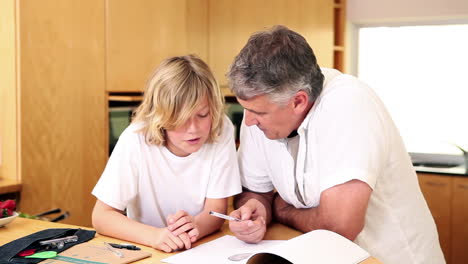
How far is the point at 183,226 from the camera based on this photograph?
1.59 metres

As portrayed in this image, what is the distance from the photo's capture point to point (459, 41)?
14.5ft

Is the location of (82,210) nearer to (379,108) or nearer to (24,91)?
(24,91)

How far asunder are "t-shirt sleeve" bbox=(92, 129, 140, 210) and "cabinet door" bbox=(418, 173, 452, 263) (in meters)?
2.57

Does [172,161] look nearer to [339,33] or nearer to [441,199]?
[441,199]

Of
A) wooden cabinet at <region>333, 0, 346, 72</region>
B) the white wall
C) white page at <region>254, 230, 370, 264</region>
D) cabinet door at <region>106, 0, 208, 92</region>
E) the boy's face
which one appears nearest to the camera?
white page at <region>254, 230, 370, 264</region>

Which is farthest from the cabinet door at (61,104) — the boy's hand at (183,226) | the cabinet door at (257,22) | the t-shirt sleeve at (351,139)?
the t-shirt sleeve at (351,139)

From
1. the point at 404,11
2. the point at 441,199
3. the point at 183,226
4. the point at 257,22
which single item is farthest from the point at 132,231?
the point at 404,11

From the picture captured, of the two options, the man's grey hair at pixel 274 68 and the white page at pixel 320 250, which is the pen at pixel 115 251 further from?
the man's grey hair at pixel 274 68

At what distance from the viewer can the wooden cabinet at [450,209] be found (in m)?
3.83

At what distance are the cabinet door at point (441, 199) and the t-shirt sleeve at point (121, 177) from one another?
2574 millimetres

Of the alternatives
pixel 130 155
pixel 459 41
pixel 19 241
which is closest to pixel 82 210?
pixel 130 155

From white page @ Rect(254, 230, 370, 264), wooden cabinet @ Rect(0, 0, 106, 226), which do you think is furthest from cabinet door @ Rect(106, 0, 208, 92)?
white page @ Rect(254, 230, 370, 264)

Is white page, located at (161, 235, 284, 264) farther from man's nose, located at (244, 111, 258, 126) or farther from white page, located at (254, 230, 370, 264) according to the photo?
man's nose, located at (244, 111, 258, 126)

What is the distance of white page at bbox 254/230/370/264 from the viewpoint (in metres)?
1.32
